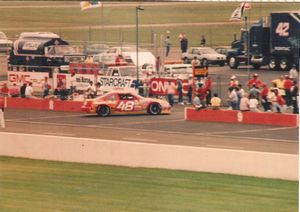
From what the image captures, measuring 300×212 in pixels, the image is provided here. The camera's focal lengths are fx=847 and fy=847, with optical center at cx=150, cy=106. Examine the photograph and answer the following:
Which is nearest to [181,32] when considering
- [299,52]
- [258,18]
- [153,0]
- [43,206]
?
[153,0]

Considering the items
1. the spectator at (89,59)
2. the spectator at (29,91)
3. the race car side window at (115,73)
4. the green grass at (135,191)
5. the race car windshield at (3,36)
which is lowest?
the green grass at (135,191)

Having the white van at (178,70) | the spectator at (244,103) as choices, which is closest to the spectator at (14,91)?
the white van at (178,70)

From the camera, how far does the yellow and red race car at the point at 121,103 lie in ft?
56.2

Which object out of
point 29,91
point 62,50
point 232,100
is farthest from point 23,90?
point 232,100

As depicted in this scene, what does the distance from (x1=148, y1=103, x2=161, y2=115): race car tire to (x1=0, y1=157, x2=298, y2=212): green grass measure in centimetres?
211

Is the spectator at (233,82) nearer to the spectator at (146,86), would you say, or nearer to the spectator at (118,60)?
the spectator at (146,86)

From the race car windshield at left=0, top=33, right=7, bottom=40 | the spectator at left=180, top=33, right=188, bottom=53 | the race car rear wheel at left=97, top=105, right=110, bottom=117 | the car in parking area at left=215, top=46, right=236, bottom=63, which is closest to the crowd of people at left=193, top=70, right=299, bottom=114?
the car in parking area at left=215, top=46, right=236, bottom=63

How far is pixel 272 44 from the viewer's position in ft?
49.4

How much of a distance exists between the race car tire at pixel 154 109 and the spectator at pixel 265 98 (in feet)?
7.21

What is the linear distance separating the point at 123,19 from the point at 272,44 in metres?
2.82

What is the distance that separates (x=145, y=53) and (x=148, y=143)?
2043 millimetres

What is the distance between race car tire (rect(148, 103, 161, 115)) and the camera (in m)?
16.6

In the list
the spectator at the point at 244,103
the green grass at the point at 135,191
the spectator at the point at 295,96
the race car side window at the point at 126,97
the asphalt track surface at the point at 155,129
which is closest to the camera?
the green grass at the point at 135,191

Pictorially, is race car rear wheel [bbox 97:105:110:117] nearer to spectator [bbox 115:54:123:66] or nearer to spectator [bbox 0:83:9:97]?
spectator [bbox 115:54:123:66]
